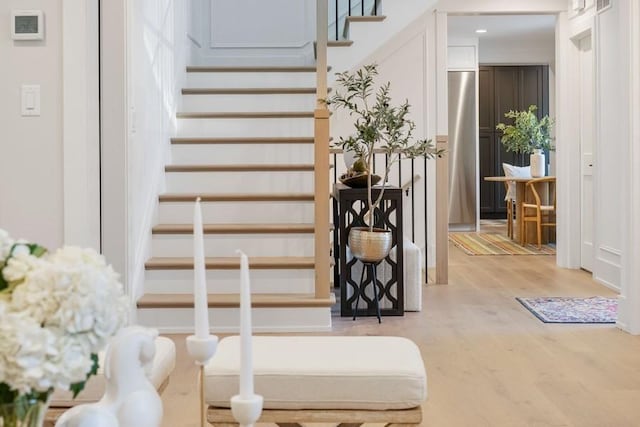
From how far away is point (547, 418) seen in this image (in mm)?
2555

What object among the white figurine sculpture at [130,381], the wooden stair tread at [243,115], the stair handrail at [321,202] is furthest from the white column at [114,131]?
the white figurine sculpture at [130,381]

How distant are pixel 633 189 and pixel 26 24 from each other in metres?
3.21

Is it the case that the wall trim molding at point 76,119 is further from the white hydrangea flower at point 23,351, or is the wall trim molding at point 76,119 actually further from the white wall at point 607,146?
the white wall at point 607,146

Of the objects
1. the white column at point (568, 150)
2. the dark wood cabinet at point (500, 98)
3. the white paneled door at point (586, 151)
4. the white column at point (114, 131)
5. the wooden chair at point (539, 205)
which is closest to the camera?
the white column at point (114, 131)

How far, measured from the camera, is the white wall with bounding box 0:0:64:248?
2.92 m

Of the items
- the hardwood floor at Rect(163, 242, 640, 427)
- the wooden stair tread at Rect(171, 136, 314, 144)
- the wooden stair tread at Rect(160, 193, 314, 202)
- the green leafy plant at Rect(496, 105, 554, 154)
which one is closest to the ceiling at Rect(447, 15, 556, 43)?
the green leafy plant at Rect(496, 105, 554, 154)

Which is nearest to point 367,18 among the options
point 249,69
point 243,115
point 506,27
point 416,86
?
point 416,86

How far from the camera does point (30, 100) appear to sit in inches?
115

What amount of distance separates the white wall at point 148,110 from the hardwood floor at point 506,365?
70 cm

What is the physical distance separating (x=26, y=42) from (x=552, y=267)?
496 cm

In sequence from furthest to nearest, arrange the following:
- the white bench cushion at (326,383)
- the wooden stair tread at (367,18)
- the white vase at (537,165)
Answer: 1. the white vase at (537,165)
2. the wooden stair tread at (367,18)
3. the white bench cushion at (326,383)

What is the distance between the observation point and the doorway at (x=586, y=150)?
19.5ft

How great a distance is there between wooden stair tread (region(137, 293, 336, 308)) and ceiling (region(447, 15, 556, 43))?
5.27 metres

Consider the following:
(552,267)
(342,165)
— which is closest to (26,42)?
(342,165)
